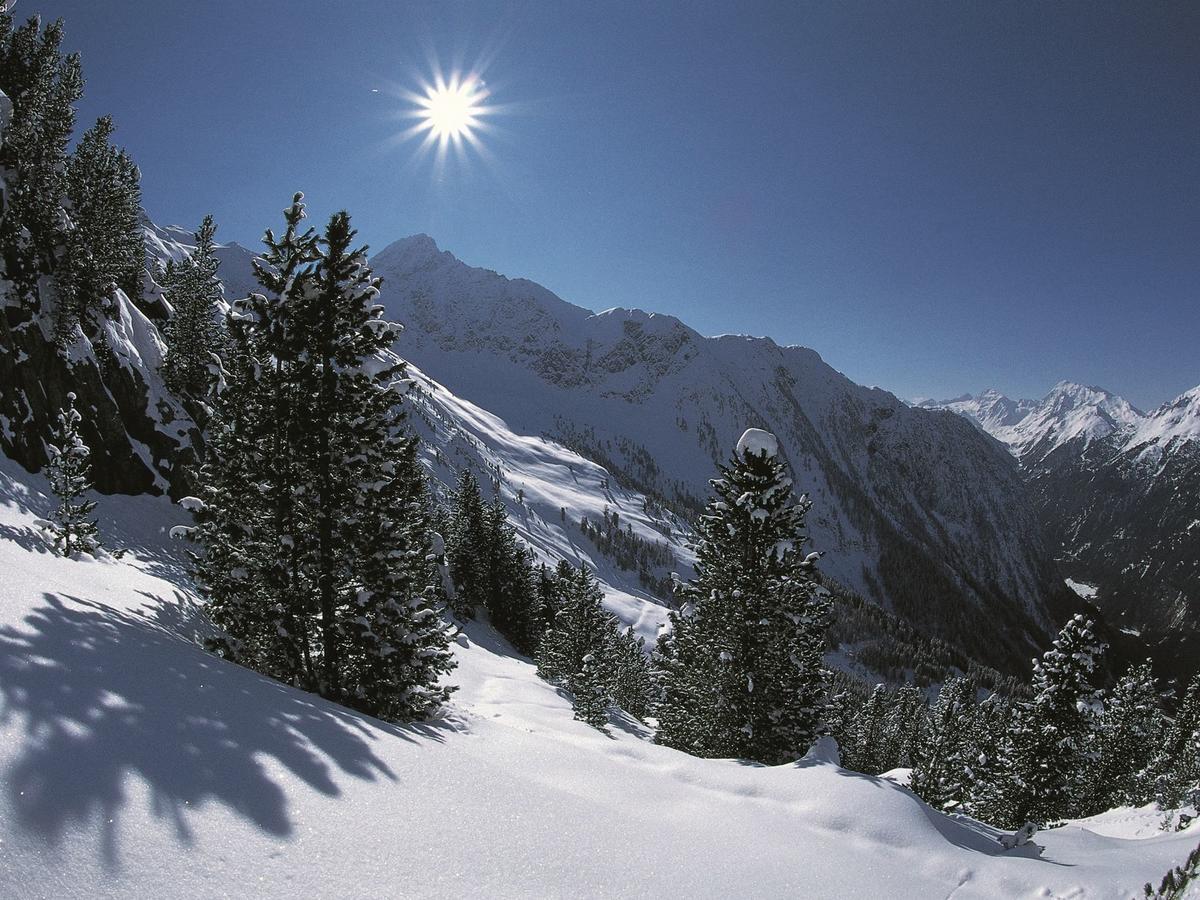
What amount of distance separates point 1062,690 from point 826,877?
23412mm

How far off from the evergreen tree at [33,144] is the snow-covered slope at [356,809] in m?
28.1

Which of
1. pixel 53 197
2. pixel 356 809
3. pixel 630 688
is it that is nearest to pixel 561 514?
pixel 630 688

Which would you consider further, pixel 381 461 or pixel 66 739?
pixel 381 461

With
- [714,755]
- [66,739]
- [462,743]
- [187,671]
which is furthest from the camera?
[714,755]

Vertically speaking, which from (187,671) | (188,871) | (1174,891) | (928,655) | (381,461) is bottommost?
(928,655)

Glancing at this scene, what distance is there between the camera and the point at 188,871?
3.24 m

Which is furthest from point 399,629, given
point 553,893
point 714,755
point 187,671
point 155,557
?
point 155,557

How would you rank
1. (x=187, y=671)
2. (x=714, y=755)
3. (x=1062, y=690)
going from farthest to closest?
(x=1062, y=690), (x=714, y=755), (x=187, y=671)

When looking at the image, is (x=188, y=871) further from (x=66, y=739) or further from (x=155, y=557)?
(x=155, y=557)

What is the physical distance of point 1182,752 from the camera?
31406 millimetres

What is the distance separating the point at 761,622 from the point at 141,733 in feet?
49.9

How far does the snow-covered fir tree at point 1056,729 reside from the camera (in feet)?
69.5

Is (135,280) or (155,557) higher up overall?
(135,280)

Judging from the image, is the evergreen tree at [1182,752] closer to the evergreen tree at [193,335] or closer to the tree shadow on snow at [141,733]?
the tree shadow on snow at [141,733]
